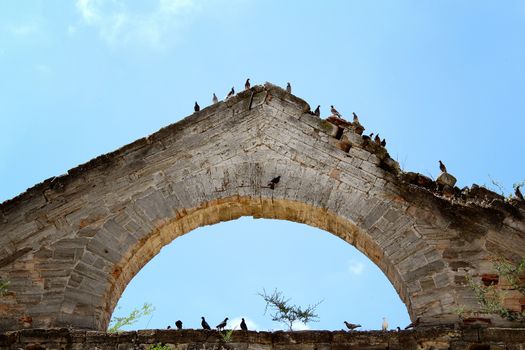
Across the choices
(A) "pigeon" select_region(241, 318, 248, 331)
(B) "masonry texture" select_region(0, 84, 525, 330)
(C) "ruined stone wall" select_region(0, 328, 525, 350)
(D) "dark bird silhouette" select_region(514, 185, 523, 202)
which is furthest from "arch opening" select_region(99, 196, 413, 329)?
(D) "dark bird silhouette" select_region(514, 185, 523, 202)

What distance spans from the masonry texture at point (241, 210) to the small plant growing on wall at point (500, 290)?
0.30ft

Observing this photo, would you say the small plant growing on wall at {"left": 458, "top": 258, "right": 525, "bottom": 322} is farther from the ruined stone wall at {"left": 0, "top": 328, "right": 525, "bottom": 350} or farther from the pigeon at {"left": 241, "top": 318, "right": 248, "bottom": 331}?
the pigeon at {"left": 241, "top": 318, "right": 248, "bottom": 331}

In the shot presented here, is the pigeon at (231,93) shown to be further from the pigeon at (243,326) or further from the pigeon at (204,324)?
the pigeon at (243,326)

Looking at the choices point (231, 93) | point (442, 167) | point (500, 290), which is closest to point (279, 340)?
point (500, 290)

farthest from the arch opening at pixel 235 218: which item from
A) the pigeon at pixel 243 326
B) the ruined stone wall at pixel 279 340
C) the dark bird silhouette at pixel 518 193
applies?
the dark bird silhouette at pixel 518 193

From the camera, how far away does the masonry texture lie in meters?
8.44

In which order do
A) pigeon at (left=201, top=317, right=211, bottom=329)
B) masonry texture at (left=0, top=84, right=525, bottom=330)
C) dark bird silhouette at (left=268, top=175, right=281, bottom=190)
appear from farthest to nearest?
1. dark bird silhouette at (left=268, top=175, right=281, bottom=190)
2. masonry texture at (left=0, top=84, right=525, bottom=330)
3. pigeon at (left=201, top=317, right=211, bottom=329)

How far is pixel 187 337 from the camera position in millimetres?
7723

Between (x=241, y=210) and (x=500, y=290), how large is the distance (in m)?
3.24

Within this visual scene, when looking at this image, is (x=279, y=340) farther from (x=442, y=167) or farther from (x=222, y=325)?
(x=442, y=167)

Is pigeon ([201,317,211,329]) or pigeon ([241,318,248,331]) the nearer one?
pigeon ([241,318,248,331])

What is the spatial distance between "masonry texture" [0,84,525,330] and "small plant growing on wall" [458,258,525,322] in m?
0.09

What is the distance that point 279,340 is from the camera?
305 inches

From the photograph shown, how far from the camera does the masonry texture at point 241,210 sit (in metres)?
8.44
